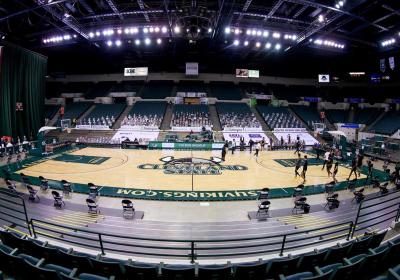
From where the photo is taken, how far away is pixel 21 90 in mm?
23062

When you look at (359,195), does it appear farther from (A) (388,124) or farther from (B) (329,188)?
(A) (388,124)

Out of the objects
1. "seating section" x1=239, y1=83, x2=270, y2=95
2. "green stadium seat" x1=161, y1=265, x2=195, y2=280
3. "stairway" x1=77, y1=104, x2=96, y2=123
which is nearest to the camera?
"green stadium seat" x1=161, y1=265, x2=195, y2=280

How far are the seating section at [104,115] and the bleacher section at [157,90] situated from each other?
4.41m

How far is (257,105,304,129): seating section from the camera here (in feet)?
104

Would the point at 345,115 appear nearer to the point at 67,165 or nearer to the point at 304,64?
the point at 304,64

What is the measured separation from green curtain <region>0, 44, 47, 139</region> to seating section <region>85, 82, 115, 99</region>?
11.3 m

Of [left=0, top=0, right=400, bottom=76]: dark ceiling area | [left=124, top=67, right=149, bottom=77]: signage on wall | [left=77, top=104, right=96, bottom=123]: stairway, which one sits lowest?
[left=77, top=104, right=96, bottom=123]: stairway

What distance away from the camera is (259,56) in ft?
102

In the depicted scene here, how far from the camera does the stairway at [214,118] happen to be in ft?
100.0

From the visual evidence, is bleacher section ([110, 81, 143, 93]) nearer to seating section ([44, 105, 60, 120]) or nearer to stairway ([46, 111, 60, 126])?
stairway ([46, 111, 60, 126])

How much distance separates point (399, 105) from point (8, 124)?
164 feet

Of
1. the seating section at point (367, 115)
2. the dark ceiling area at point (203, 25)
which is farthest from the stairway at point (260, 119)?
the seating section at point (367, 115)

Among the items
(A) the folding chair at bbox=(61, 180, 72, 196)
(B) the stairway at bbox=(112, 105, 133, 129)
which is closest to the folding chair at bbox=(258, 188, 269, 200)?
(A) the folding chair at bbox=(61, 180, 72, 196)

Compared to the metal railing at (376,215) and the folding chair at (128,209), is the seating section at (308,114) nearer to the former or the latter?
the metal railing at (376,215)
